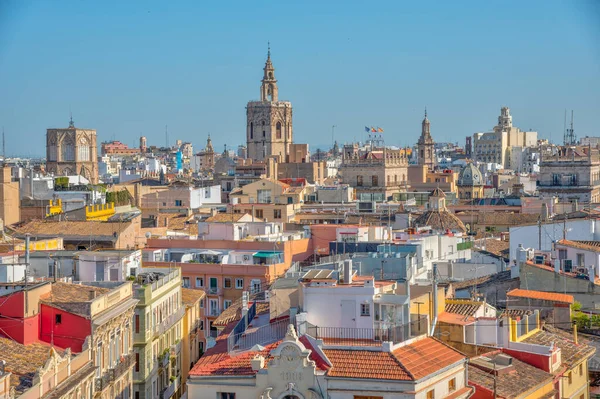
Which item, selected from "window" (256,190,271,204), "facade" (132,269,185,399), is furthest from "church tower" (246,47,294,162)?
"facade" (132,269,185,399)

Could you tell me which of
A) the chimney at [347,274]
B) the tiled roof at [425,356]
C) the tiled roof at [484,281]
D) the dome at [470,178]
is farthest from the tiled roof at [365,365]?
the dome at [470,178]

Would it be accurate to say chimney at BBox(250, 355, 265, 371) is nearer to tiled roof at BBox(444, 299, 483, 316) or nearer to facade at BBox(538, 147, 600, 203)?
tiled roof at BBox(444, 299, 483, 316)

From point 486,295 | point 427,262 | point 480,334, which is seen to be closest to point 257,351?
point 480,334

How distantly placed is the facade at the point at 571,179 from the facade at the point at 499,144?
7634 centimetres

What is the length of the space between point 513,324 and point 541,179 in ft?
131

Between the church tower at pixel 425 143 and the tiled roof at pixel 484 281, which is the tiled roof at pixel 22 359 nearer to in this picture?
the tiled roof at pixel 484 281

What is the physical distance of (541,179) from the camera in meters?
55.8

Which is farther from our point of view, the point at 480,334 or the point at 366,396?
the point at 480,334

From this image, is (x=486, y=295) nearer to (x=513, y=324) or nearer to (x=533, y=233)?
(x=513, y=324)

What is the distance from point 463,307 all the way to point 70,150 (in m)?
76.8

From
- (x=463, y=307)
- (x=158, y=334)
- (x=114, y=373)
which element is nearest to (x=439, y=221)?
(x=158, y=334)

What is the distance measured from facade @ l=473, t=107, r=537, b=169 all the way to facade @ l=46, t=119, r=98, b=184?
5533 cm

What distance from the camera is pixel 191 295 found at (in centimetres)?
2659

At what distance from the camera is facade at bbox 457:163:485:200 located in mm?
69875
